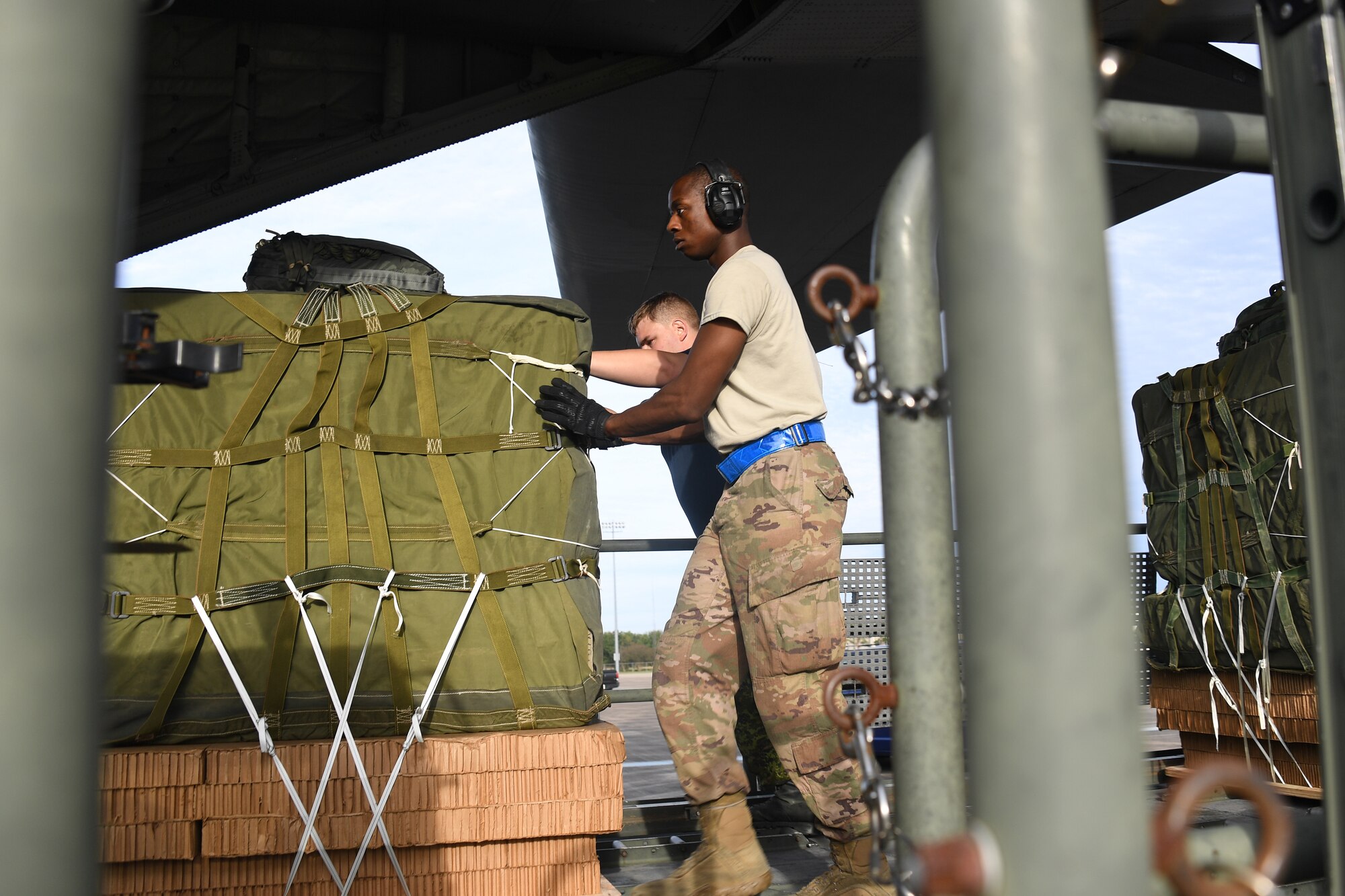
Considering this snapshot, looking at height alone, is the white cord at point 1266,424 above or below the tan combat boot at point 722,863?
above

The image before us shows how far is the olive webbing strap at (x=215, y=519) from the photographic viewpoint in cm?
257

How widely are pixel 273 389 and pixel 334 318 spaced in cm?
24

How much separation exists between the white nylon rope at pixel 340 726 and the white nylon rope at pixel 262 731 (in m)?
0.03

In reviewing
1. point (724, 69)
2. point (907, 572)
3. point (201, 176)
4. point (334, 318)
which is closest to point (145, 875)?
point (334, 318)

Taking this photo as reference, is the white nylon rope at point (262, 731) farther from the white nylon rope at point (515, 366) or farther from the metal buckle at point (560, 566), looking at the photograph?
the white nylon rope at point (515, 366)

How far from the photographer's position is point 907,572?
944 millimetres

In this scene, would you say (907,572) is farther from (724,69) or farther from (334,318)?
(724,69)

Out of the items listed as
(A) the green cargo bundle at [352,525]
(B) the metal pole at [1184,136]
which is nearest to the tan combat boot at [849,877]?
(A) the green cargo bundle at [352,525]

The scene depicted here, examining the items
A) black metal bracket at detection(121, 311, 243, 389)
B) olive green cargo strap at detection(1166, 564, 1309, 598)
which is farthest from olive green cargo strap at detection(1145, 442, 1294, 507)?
black metal bracket at detection(121, 311, 243, 389)

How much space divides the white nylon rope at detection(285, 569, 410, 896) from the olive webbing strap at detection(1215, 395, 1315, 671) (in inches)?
132

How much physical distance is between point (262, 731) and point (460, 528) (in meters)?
0.66

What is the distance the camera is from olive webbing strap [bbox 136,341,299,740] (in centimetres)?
257

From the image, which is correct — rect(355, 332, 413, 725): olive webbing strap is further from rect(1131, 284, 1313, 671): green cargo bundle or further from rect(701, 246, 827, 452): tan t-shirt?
rect(1131, 284, 1313, 671): green cargo bundle

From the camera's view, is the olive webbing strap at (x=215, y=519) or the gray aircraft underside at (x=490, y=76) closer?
the olive webbing strap at (x=215, y=519)
